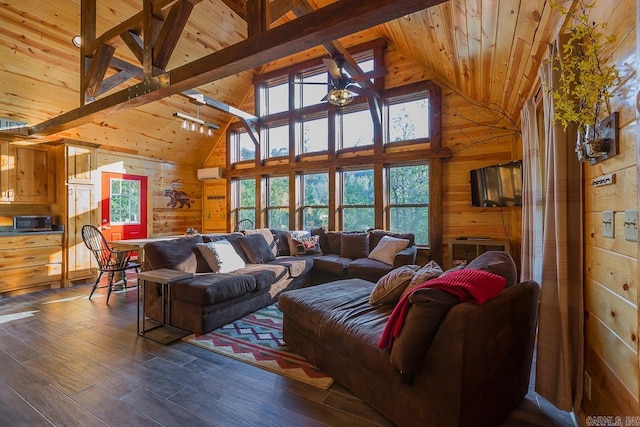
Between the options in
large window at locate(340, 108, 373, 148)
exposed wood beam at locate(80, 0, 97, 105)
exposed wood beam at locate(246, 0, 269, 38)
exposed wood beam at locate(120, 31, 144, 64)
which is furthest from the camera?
large window at locate(340, 108, 373, 148)

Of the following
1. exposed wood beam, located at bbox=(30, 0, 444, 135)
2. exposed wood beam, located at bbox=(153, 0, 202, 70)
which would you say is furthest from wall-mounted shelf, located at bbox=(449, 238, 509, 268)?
exposed wood beam, located at bbox=(153, 0, 202, 70)

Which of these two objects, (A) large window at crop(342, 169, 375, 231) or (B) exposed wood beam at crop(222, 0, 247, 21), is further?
(A) large window at crop(342, 169, 375, 231)

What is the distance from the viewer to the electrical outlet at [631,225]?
1.18 metres

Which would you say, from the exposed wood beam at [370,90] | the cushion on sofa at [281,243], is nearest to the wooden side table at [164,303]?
the cushion on sofa at [281,243]

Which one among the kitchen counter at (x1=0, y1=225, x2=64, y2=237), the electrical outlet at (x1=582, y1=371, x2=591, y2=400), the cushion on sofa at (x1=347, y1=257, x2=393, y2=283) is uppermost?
the kitchen counter at (x1=0, y1=225, x2=64, y2=237)

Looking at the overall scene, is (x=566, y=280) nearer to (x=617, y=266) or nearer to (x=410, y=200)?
(x=617, y=266)

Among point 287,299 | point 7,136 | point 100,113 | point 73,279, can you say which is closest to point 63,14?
point 100,113

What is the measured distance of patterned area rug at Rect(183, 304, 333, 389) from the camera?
2328mm

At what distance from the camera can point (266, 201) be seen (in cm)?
718

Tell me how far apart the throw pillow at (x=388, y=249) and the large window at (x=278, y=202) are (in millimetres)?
2636

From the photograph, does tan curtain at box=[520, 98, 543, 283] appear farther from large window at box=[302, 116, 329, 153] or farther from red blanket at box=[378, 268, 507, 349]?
large window at box=[302, 116, 329, 153]

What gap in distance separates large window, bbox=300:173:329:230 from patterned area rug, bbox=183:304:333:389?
123 inches

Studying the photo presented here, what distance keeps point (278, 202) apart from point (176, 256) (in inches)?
141

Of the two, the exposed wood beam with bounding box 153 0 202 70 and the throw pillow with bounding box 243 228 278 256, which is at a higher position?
the exposed wood beam with bounding box 153 0 202 70
